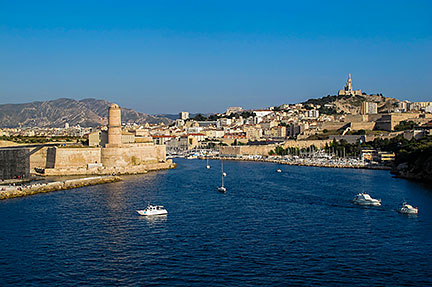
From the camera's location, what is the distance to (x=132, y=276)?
770 centimetres

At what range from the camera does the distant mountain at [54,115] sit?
116 metres

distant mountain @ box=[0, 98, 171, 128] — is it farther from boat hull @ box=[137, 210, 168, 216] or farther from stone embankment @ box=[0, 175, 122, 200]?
boat hull @ box=[137, 210, 168, 216]

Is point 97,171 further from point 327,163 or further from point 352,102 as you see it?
point 352,102

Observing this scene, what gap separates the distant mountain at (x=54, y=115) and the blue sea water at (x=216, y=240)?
10146 centimetres

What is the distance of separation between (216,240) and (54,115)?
128 m

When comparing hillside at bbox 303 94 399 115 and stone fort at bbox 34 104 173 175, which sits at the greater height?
hillside at bbox 303 94 399 115

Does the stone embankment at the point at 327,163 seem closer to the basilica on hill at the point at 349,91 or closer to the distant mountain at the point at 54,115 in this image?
the basilica on hill at the point at 349,91

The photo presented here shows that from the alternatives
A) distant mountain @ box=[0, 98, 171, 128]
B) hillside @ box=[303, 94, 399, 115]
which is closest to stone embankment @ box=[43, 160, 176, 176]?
hillside @ box=[303, 94, 399, 115]

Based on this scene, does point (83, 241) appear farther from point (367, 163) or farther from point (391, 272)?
point (367, 163)

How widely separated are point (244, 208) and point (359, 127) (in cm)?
3120

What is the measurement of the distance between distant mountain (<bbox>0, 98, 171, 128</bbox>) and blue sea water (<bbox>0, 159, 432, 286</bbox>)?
101456 mm

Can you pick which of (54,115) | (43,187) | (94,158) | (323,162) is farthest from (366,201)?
(54,115)

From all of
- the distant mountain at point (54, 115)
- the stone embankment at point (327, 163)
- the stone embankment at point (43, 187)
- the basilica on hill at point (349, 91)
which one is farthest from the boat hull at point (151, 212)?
the distant mountain at point (54, 115)

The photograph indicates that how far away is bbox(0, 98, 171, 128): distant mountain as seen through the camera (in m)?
116
